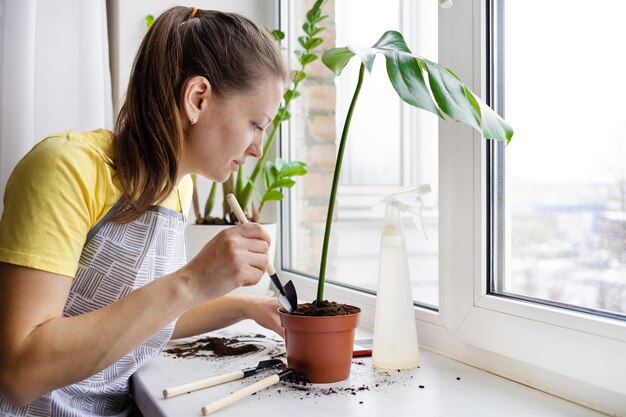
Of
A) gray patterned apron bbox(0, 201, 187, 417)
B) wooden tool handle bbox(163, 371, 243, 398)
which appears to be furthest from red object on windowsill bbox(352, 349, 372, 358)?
gray patterned apron bbox(0, 201, 187, 417)

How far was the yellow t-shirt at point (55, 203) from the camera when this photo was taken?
0.77 m

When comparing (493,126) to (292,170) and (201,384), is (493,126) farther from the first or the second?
(292,170)

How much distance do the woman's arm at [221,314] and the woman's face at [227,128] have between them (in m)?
0.25

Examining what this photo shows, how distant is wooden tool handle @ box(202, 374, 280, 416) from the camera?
746 mm

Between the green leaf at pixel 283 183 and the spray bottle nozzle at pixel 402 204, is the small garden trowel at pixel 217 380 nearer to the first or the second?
the spray bottle nozzle at pixel 402 204

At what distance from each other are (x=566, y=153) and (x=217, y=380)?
60cm

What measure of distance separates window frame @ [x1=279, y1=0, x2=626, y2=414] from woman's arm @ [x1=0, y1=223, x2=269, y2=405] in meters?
0.38

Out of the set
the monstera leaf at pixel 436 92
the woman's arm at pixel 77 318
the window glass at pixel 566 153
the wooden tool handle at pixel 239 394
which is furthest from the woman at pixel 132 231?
the window glass at pixel 566 153

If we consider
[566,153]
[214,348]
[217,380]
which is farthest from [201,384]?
[566,153]

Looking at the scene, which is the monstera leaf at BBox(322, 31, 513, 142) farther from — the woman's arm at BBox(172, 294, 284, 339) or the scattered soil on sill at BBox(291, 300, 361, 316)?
the woman's arm at BBox(172, 294, 284, 339)

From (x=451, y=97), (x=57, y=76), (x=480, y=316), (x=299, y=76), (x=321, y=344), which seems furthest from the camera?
(x=299, y=76)

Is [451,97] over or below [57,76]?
below

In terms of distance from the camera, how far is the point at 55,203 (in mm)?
799

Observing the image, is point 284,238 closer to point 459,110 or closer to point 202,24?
point 202,24
